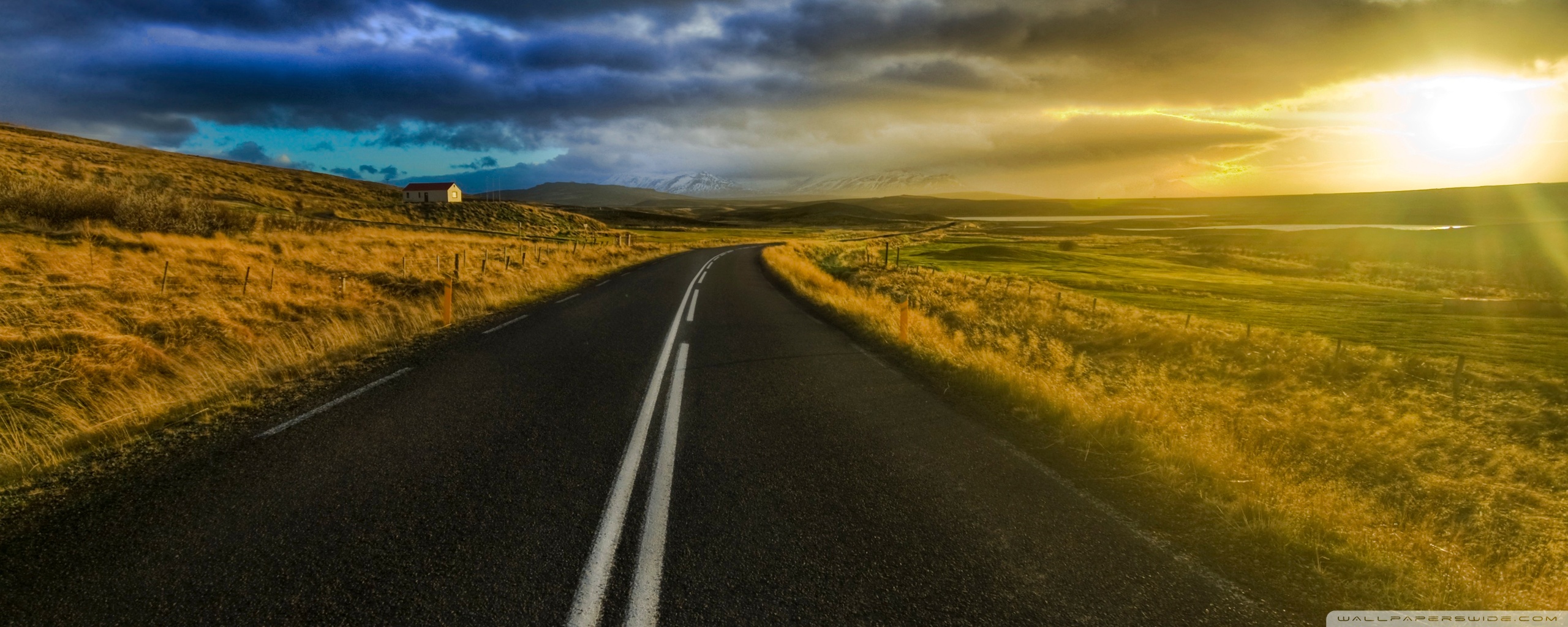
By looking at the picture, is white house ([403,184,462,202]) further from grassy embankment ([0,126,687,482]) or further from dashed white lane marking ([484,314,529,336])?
dashed white lane marking ([484,314,529,336])

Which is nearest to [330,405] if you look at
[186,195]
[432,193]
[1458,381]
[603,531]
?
[603,531]

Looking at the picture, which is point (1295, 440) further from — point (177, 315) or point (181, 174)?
point (181, 174)

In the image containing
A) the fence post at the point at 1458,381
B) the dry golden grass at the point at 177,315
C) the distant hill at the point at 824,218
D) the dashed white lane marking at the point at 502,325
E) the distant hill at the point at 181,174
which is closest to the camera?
the dry golden grass at the point at 177,315

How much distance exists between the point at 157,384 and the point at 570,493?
22.6ft

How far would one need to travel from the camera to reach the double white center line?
312 cm

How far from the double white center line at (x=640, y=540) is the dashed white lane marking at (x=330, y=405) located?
327cm

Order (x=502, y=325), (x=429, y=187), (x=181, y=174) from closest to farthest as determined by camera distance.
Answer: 1. (x=502, y=325)
2. (x=181, y=174)
3. (x=429, y=187)

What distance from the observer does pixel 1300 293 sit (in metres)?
31.7

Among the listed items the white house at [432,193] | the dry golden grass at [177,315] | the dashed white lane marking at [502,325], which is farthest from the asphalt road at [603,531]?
the white house at [432,193]

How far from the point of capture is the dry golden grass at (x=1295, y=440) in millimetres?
4043

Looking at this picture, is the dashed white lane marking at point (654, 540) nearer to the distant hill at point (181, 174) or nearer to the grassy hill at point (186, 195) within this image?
the grassy hill at point (186, 195)

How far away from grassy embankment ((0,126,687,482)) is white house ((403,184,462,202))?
60.1 m

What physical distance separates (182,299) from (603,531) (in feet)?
54.1

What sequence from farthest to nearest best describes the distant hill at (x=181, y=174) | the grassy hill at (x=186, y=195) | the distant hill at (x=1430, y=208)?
the distant hill at (x=1430, y=208)
the distant hill at (x=181, y=174)
the grassy hill at (x=186, y=195)
